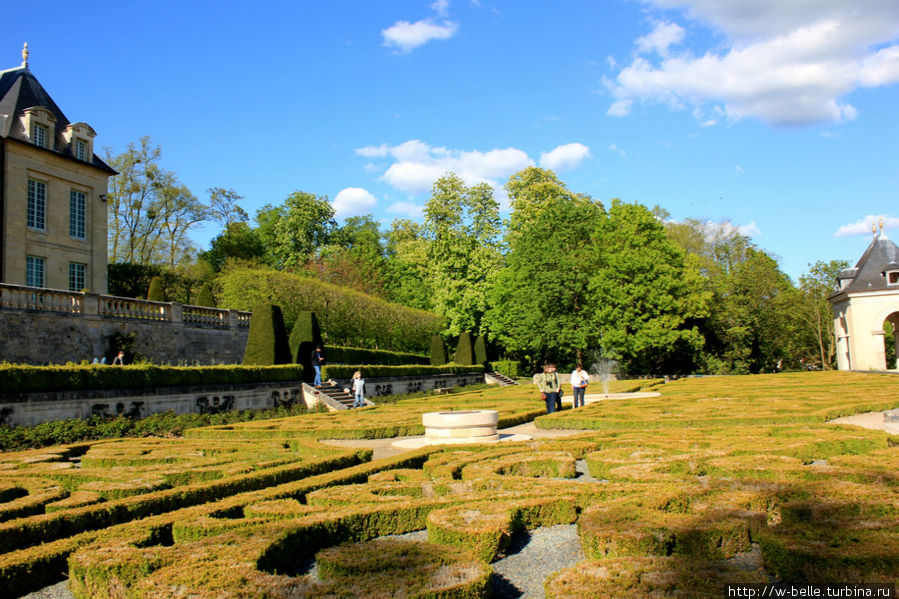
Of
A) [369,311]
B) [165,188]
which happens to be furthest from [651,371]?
[165,188]

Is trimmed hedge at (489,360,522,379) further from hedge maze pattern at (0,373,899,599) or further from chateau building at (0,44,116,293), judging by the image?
hedge maze pattern at (0,373,899,599)

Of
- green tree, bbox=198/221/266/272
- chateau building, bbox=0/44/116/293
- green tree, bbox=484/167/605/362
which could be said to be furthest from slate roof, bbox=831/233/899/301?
chateau building, bbox=0/44/116/293

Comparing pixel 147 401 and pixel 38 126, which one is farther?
pixel 38 126

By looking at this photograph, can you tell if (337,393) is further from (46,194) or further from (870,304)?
(870,304)

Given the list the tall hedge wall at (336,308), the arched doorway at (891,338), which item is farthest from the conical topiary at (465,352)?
the arched doorway at (891,338)

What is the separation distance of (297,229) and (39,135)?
3149cm

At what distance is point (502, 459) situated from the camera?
852 centimetres

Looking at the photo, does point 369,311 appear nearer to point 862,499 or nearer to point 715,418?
point 715,418

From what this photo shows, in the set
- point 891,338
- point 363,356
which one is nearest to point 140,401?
point 363,356

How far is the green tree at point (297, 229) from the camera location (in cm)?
6088

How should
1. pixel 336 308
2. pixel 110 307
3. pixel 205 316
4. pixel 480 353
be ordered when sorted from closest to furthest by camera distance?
1. pixel 110 307
2. pixel 205 316
3. pixel 336 308
4. pixel 480 353

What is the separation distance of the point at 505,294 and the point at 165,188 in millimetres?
25852

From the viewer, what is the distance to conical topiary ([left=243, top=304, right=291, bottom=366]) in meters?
24.9

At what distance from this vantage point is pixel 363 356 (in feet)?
123
